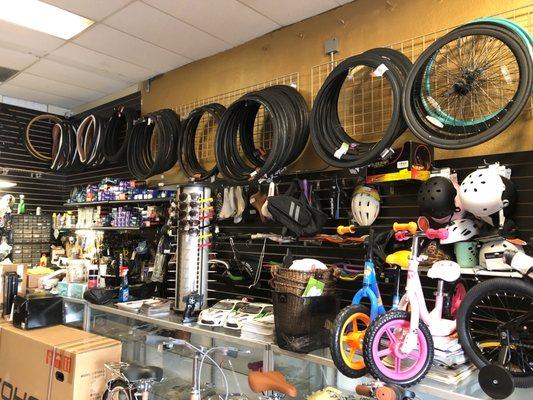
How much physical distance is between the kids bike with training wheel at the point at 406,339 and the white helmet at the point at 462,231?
Answer: 19 centimetres

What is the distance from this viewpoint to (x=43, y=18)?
134 inches

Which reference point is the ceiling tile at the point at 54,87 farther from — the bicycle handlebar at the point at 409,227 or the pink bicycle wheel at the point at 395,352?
the pink bicycle wheel at the point at 395,352

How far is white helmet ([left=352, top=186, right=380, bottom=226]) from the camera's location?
2.66 metres

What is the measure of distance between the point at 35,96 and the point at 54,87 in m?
0.55

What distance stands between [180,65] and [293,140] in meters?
1.96

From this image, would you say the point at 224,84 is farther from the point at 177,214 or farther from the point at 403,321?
the point at 403,321

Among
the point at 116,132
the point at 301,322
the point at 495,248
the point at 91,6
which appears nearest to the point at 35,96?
the point at 116,132

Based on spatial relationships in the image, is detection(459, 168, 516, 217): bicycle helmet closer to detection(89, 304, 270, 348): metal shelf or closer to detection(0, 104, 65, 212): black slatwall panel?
detection(89, 304, 270, 348): metal shelf

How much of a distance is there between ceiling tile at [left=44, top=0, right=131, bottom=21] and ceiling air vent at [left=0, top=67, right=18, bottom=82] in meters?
1.80

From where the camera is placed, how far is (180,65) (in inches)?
169

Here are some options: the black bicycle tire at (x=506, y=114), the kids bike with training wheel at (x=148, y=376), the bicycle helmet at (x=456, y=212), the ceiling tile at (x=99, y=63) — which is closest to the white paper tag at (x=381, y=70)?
the black bicycle tire at (x=506, y=114)

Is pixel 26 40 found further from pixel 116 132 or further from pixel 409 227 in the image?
pixel 409 227

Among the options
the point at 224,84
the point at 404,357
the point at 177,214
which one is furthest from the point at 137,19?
the point at 404,357

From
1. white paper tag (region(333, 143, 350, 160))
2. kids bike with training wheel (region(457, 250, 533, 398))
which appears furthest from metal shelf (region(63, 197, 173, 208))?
kids bike with training wheel (region(457, 250, 533, 398))
